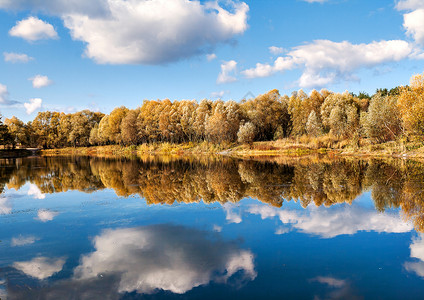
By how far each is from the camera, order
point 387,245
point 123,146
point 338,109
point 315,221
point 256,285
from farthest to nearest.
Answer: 1. point 123,146
2. point 338,109
3. point 315,221
4. point 387,245
5. point 256,285

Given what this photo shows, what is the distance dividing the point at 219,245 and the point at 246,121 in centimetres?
7066

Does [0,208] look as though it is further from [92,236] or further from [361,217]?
[361,217]

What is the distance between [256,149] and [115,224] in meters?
56.1

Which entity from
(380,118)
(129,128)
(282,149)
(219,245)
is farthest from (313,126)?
(219,245)

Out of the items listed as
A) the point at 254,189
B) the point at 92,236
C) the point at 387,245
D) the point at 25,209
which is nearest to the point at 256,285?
the point at 387,245

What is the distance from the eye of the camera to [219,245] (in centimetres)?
943

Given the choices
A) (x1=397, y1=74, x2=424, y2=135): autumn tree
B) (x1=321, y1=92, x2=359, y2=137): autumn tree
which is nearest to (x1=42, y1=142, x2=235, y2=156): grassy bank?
(x1=321, y1=92, x2=359, y2=137): autumn tree

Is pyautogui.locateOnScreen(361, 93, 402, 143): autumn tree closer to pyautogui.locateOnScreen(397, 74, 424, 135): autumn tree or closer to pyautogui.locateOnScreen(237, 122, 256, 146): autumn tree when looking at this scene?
pyautogui.locateOnScreen(397, 74, 424, 135): autumn tree

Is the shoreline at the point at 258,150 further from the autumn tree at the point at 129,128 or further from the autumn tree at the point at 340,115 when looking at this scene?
the autumn tree at the point at 340,115

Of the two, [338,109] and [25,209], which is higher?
[338,109]

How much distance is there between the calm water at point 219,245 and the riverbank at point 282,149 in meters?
31.7

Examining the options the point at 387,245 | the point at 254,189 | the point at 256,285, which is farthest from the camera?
the point at 254,189

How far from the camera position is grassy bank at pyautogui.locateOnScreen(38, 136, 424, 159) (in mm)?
45684

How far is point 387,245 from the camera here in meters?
9.23
